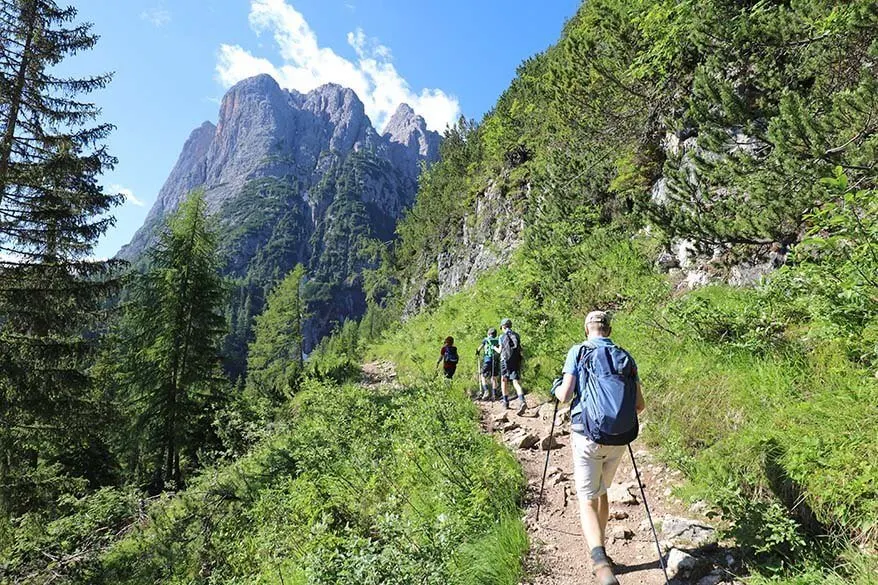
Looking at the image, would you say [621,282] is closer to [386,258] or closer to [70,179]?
[70,179]

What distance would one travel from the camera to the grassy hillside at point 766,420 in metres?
3.22

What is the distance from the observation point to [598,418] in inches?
135

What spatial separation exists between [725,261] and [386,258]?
5032 cm

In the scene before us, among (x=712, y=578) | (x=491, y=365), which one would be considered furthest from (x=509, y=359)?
(x=712, y=578)

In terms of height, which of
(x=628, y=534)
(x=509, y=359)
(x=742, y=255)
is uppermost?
(x=742, y=255)

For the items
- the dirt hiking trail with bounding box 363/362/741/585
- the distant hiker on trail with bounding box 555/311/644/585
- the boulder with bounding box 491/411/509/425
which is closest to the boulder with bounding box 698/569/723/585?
the dirt hiking trail with bounding box 363/362/741/585

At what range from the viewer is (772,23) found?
671cm

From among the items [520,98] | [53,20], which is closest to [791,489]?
[53,20]

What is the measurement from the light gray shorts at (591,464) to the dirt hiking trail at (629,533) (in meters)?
0.79

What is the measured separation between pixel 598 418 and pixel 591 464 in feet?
1.49

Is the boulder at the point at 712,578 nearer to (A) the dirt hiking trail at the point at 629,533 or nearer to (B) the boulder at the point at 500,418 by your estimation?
(A) the dirt hiking trail at the point at 629,533

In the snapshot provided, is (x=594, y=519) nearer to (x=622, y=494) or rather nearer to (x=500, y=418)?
(x=622, y=494)

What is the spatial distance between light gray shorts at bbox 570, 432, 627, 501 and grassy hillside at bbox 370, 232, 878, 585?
1.11 meters

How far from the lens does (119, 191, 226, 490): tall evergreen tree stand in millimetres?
15164
